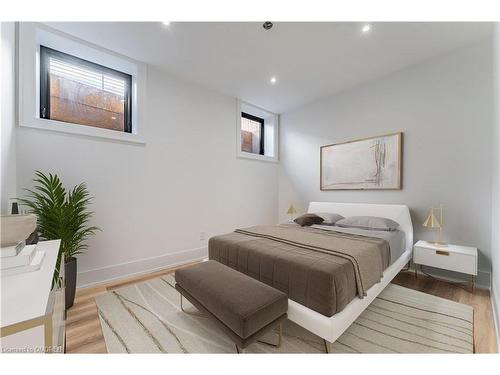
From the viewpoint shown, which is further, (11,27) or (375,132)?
(375,132)

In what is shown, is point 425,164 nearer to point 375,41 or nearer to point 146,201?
point 375,41

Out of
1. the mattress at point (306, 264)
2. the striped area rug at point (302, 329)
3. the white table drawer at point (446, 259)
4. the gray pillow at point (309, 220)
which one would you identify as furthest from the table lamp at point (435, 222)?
the gray pillow at point (309, 220)

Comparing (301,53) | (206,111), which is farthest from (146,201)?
(301,53)

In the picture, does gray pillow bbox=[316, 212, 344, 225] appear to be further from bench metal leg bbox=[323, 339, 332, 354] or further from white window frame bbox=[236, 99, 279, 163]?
bench metal leg bbox=[323, 339, 332, 354]

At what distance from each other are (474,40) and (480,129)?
1050 mm

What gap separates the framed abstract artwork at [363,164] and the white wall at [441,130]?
11 cm

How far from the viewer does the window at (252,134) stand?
174 inches

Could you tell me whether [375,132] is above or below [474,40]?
below

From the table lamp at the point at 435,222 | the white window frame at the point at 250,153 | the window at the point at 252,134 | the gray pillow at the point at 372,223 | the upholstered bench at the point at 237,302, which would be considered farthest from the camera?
the window at the point at 252,134

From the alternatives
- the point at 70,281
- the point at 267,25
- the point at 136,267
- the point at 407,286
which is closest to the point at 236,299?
the point at 70,281

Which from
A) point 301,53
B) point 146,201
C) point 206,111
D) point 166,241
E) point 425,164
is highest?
point 301,53

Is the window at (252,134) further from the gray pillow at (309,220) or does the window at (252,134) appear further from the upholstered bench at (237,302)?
the upholstered bench at (237,302)

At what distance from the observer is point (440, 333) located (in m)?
1.62

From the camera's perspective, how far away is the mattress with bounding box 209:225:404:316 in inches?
57.8
